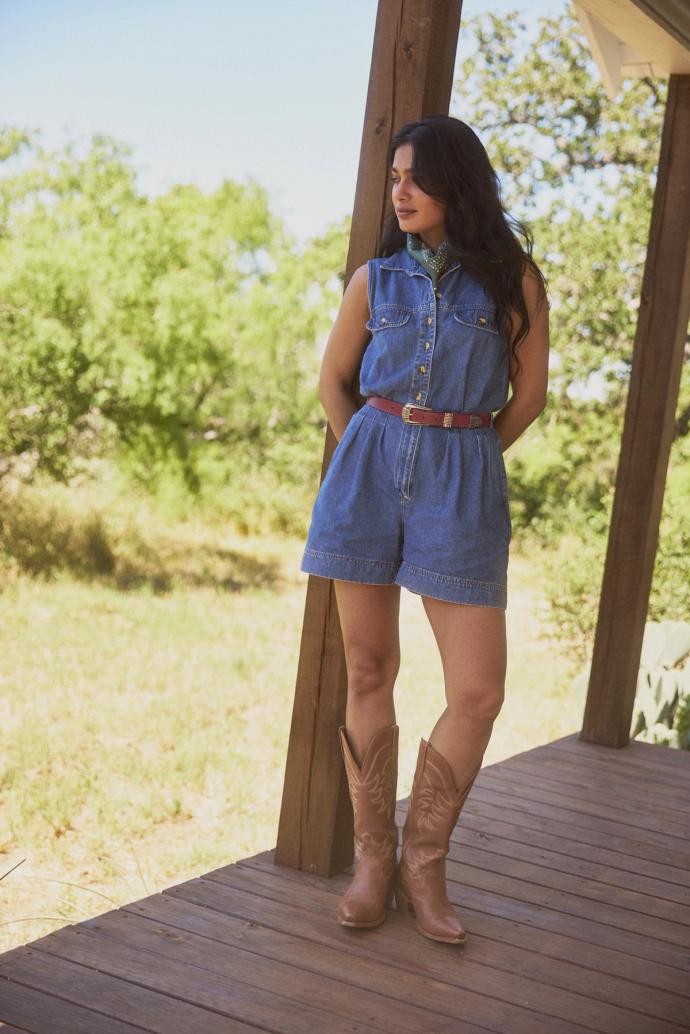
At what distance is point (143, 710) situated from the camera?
7.80 m

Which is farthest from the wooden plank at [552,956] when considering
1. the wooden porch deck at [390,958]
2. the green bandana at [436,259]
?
the green bandana at [436,259]

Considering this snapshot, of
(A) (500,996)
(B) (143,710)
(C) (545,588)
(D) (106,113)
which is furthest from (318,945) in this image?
(D) (106,113)

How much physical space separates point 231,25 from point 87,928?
74.1 feet

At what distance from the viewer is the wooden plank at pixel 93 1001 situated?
1.95 m

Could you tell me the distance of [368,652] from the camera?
240 cm

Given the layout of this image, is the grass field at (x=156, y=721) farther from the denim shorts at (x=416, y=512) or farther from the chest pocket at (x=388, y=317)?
the chest pocket at (x=388, y=317)

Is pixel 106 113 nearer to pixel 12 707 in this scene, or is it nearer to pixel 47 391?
pixel 47 391

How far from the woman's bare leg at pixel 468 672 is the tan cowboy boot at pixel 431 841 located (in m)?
0.04

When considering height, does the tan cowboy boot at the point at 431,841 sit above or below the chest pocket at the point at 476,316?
below

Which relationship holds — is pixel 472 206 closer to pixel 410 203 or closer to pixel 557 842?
pixel 410 203

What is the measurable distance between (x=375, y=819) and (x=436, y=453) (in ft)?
2.52

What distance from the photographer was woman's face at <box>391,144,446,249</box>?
2.25 meters

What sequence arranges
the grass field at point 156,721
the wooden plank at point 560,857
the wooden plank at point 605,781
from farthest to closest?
the grass field at point 156,721, the wooden plank at point 605,781, the wooden plank at point 560,857

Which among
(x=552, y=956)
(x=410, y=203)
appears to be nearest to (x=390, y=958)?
(x=552, y=956)
